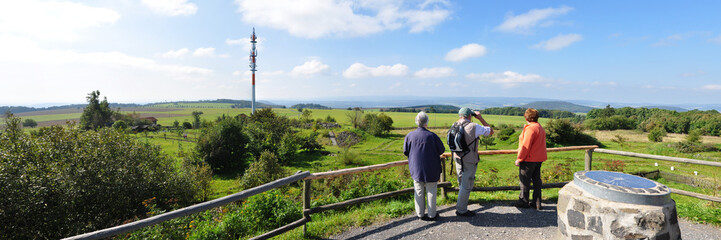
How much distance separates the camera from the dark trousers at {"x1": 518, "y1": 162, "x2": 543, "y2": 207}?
5679 mm

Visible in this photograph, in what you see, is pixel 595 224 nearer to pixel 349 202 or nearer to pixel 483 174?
pixel 349 202

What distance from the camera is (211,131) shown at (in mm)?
39031

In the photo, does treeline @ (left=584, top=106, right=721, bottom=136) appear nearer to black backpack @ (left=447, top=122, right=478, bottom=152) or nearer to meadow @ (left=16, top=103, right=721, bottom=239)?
meadow @ (left=16, top=103, right=721, bottom=239)

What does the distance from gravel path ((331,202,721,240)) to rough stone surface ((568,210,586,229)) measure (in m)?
1.04

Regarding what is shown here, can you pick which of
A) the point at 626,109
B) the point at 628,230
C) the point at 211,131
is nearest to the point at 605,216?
the point at 628,230

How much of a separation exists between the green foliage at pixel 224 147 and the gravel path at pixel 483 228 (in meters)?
36.7

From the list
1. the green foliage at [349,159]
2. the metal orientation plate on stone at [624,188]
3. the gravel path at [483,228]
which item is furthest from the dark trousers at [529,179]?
the green foliage at [349,159]

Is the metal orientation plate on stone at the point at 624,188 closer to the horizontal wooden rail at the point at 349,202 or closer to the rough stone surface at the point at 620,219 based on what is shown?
the rough stone surface at the point at 620,219

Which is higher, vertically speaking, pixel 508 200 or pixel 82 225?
pixel 508 200

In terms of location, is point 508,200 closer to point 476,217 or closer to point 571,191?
point 476,217

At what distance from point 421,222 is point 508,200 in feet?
8.21

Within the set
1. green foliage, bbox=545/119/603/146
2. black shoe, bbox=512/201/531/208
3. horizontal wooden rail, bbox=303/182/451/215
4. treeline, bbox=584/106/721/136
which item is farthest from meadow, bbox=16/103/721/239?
treeline, bbox=584/106/721/136

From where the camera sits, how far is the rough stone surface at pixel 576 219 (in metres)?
3.69

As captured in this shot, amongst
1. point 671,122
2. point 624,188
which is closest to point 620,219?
point 624,188
